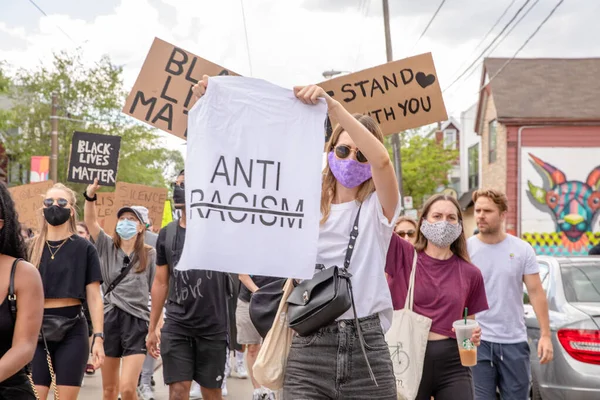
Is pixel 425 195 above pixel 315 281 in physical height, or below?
above

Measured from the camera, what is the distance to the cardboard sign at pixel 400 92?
5.92 m

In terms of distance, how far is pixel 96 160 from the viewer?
9.77 m

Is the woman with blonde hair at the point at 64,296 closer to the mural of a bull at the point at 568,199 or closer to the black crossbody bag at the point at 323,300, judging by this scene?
the black crossbody bag at the point at 323,300

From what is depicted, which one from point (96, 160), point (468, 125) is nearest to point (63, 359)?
point (96, 160)

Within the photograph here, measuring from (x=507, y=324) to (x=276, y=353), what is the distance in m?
3.08

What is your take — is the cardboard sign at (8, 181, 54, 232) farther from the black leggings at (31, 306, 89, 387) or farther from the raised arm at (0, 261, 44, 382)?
the raised arm at (0, 261, 44, 382)

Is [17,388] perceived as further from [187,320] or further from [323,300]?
[187,320]

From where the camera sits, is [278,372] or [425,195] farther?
[425,195]

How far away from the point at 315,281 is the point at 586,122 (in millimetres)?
28361

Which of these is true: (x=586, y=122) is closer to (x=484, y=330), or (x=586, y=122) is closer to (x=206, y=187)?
(x=484, y=330)

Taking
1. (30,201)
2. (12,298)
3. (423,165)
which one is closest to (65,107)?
(423,165)

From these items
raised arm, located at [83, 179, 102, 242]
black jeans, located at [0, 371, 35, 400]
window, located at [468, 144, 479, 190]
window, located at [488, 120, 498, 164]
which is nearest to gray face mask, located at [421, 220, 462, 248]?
black jeans, located at [0, 371, 35, 400]

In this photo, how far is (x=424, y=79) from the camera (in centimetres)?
594

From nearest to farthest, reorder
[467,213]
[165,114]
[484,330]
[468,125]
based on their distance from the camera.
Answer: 1. [165,114]
2. [484,330]
3. [467,213]
4. [468,125]
